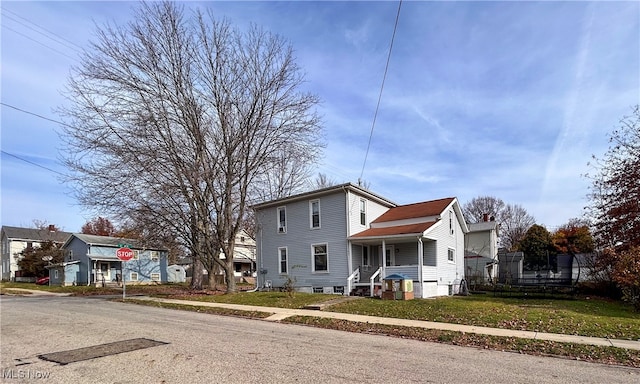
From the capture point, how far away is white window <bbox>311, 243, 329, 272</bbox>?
22.5 metres

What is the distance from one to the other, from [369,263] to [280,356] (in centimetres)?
1632

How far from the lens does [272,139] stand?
22406 mm

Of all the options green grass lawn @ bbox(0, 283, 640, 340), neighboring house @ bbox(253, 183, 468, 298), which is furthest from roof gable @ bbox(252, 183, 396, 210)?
green grass lawn @ bbox(0, 283, 640, 340)

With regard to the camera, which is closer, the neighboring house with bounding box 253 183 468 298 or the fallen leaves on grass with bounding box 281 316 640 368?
the fallen leaves on grass with bounding box 281 316 640 368

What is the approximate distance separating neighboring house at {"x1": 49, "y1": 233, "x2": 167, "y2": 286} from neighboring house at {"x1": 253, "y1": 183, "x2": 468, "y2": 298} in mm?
19139

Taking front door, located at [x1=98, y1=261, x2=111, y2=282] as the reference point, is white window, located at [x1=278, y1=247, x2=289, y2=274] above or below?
above

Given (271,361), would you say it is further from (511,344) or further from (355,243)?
(355,243)

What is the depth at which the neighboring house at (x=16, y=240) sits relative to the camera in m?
56.4

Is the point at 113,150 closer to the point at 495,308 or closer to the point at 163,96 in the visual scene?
the point at 163,96

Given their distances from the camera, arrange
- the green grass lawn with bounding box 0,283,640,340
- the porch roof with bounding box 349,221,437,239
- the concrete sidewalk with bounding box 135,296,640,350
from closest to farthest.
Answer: the concrete sidewalk with bounding box 135,296,640,350, the green grass lawn with bounding box 0,283,640,340, the porch roof with bounding box 349,221,437,239

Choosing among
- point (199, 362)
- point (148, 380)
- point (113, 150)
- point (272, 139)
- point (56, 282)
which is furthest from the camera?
point (56, 282)

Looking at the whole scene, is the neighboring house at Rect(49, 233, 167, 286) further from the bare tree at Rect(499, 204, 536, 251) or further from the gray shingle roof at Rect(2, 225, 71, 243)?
the bare tree at Rect(499, 204, 536, 251)

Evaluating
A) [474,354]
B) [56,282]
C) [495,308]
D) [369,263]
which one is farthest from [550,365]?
[56,282]

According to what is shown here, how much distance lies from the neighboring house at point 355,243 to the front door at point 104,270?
925 inches
